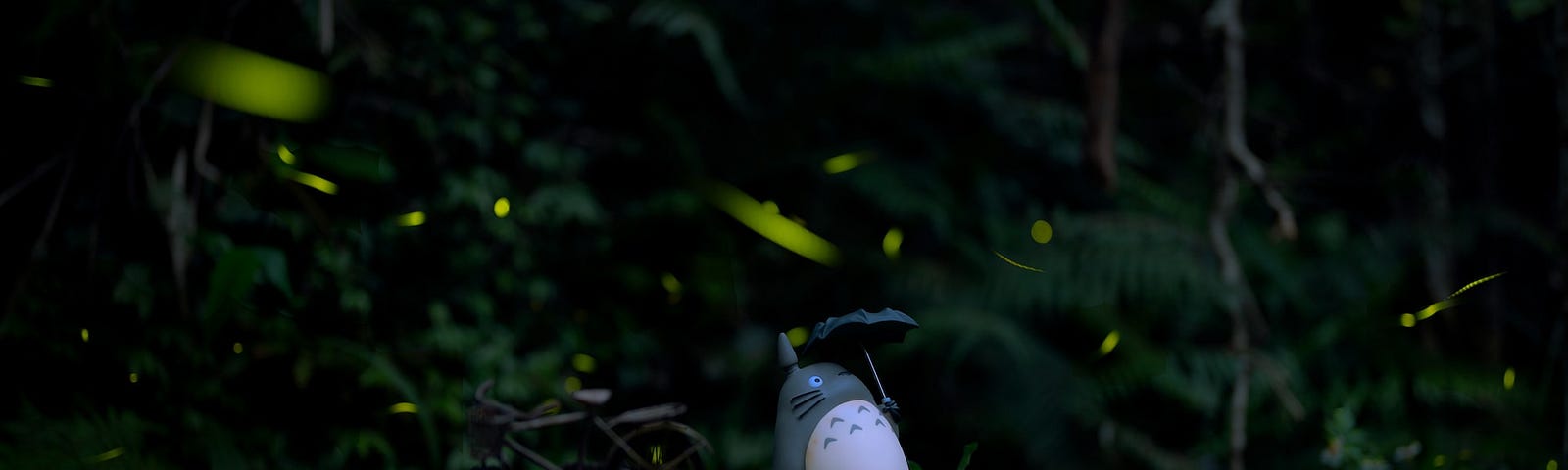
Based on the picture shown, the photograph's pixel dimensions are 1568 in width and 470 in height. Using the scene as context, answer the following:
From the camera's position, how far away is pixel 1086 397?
1.57 metres

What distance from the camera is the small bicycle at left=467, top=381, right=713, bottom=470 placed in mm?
785

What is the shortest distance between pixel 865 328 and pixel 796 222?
3.04ft

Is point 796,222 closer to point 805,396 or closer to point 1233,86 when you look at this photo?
point 1233,86

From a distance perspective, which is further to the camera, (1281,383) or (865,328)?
(1281,383)

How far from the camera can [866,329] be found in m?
0.78

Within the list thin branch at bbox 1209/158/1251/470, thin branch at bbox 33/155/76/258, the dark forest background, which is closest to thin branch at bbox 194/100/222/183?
the dark forest background

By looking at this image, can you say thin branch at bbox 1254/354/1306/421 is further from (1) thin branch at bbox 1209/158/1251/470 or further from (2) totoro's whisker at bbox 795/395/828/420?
(2) totoro's whisker at bbox 795/395/828/420

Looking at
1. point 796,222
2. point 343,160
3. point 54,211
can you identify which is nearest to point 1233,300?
point 796,222

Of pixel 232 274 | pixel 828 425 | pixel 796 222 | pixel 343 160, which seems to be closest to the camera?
pixel 828 425

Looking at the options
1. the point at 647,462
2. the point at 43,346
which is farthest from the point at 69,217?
the point at 647,462

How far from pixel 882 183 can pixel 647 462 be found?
0.88 meters

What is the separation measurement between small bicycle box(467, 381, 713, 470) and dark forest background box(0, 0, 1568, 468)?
0.17m

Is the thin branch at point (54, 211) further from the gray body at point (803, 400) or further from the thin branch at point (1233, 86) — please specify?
the thin branch at point (1233, 86)

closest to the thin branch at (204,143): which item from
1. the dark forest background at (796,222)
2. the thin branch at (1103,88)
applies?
Result: the dark forest background at (796,222)
